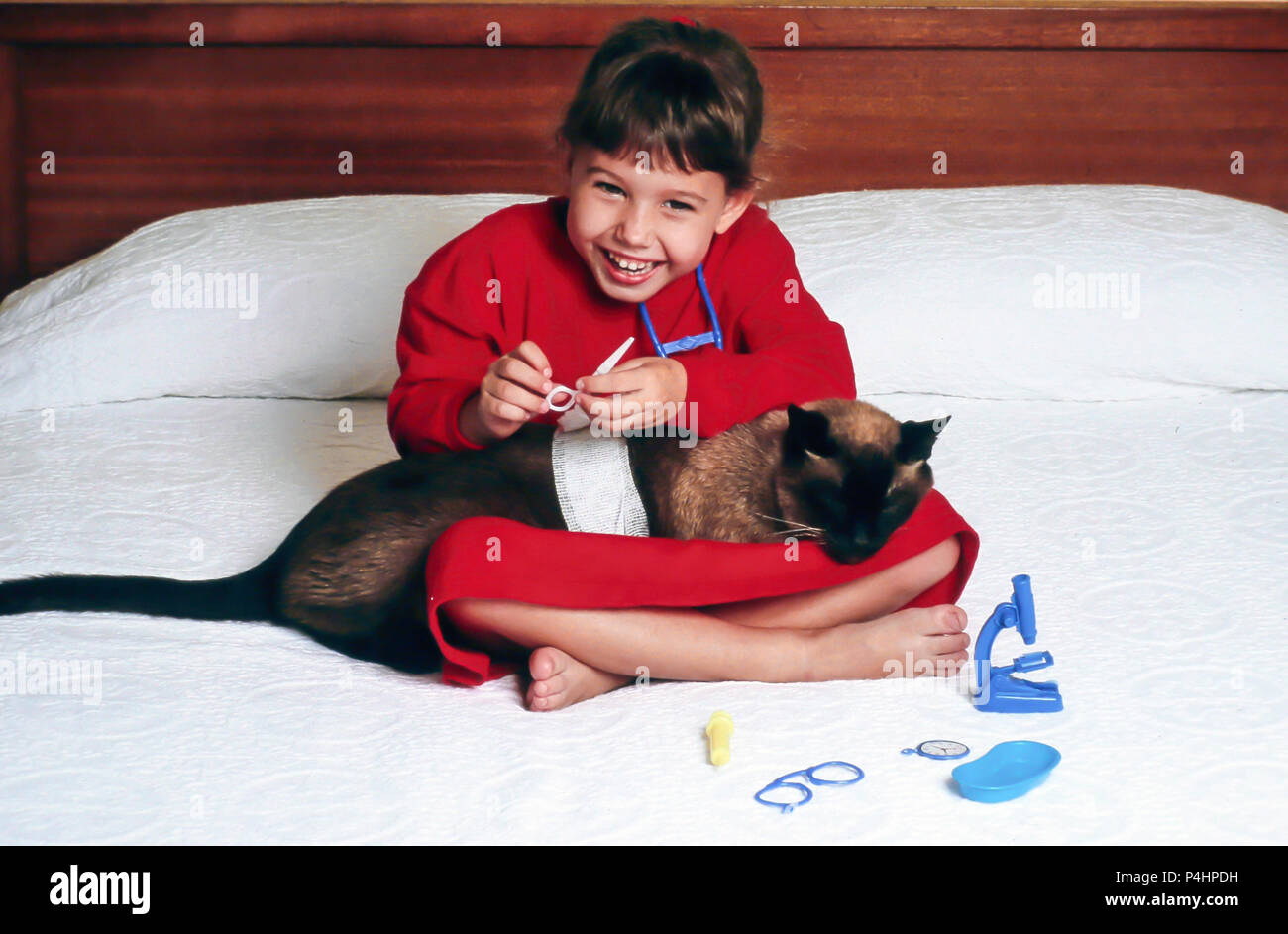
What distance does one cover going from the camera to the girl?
1.09 m

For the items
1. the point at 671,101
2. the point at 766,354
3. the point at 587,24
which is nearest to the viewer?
the point at 671,101

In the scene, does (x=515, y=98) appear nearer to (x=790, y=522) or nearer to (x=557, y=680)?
(x=790, y=522)

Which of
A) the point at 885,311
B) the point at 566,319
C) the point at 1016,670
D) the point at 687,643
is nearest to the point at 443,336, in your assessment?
the point at 566,319

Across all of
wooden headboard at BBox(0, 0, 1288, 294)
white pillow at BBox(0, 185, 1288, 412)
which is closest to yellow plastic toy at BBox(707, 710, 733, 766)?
white pillow at BBox(0, 185, 1288, 412)

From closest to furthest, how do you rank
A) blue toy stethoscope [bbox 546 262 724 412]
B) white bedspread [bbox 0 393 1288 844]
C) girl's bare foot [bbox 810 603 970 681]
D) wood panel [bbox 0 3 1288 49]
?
white bedspread [bbox 0 393 1288 844]
girl's bare foot [bbox 810 603 970 681]
blue toy stethoscope [bbox 546 262 724 412]
wood panel [bbox 0 3 1288 49]

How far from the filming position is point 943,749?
915 mm

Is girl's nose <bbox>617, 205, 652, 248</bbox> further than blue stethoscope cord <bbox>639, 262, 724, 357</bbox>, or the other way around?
blue stethoscope cord <bbox>639, 262, 724, 357</bbox>

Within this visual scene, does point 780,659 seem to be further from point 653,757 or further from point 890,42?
point 890,42

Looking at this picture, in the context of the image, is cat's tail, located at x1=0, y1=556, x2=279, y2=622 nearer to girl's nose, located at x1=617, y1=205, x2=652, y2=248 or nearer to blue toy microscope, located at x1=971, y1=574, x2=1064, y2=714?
girl's nose, located at x1=617, y1=205, x2=652, y2=248

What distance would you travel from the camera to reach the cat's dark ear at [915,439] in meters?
1.17

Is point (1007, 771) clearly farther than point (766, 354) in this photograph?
No

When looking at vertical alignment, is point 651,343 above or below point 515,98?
below

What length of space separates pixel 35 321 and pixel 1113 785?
1.83m

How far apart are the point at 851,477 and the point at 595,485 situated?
0.86 feet
